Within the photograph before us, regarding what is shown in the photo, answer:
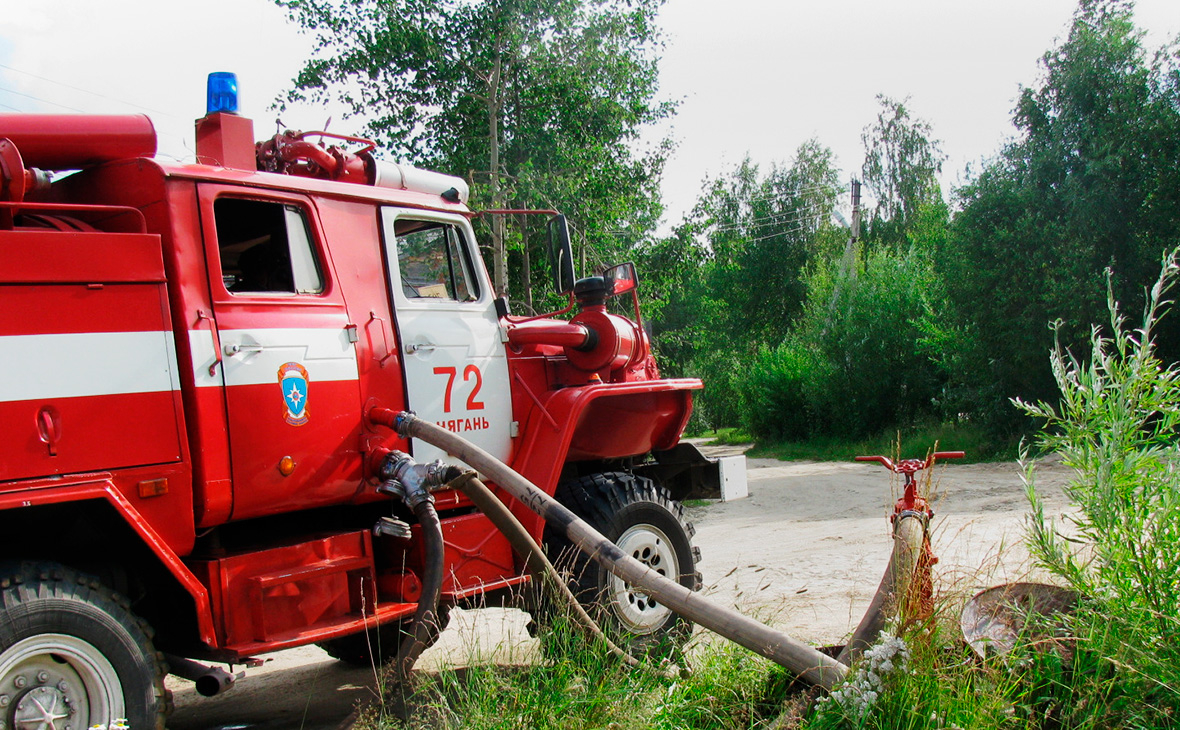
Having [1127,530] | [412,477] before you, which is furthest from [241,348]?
[1127,530]

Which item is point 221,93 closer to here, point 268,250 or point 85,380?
point 268,250

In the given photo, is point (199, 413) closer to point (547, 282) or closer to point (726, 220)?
point (547, 282)

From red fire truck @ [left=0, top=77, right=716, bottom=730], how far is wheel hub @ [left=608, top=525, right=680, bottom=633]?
0.6 inches

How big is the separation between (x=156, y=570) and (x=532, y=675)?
1667 mm

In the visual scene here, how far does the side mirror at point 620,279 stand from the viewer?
5.56 meters

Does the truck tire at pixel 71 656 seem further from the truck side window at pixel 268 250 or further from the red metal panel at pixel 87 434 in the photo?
the truck side window at pixel 268 250

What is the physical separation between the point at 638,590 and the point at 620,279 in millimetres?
1916

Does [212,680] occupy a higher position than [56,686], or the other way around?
[56,686]

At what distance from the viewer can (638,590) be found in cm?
503

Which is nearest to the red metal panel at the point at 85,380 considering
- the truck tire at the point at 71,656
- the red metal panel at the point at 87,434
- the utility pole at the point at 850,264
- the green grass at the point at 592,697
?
the red metal panel at the point at 87,434

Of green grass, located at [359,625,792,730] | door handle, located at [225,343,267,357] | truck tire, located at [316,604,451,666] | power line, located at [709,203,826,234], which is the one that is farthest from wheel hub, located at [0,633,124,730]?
power line, located at [709,203,826,234]

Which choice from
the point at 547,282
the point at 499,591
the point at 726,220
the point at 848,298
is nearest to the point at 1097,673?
the point at 499,591

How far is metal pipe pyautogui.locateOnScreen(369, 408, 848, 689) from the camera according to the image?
3582 mm

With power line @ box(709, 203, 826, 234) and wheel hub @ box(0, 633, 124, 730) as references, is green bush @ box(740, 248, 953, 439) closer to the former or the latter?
power line @ box(709, 203, 826, 234)
